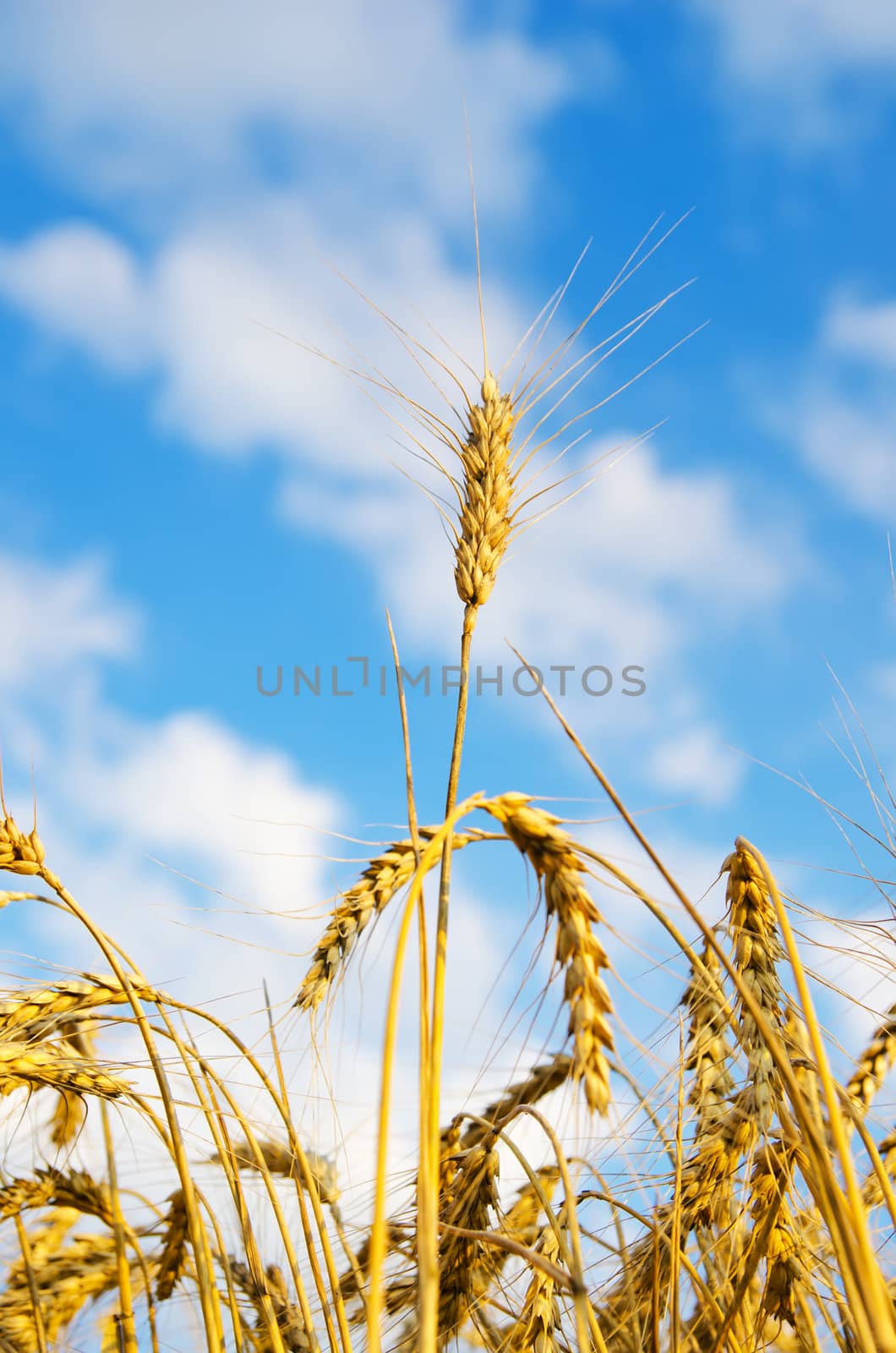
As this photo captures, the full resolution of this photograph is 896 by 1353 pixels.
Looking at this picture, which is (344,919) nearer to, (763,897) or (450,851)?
(450,851)

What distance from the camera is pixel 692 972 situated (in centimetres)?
191

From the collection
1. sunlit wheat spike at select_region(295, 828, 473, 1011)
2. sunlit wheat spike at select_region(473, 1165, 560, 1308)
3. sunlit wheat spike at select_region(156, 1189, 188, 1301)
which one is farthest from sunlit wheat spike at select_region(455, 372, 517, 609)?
sunlit wheat spike at select_region(156, 1189, 188, 1301)

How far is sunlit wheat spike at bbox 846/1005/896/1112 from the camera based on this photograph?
2479mm

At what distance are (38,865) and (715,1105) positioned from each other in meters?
1.42

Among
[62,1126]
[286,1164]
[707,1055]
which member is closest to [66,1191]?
[286,1164]

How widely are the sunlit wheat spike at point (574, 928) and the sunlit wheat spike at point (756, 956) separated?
28cm

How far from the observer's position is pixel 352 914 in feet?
5.79

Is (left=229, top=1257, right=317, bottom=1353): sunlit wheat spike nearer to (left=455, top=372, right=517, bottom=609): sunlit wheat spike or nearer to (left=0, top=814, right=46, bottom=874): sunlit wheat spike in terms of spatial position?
(left=0, top=814, right=46, bottom=874): sunlit wheat spike

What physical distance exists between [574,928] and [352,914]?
17.6 inches

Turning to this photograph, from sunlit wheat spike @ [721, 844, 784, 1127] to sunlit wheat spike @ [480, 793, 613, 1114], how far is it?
0.28 m

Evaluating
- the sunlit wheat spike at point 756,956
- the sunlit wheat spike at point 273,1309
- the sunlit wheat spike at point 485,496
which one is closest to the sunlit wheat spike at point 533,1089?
the sunlit wheat spike at point 273,1309

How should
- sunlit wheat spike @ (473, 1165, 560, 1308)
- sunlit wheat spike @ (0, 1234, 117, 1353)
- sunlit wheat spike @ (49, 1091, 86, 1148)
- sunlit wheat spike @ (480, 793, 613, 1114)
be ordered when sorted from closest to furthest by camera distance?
sunlit wheat spike @ (480, 793, 613, 1114) < sunlit wheat spike @ (473, 1165, 560, 1308) < sunlit wheat spike @ (0, 1234, 117, 1353) < sunlit wheat spike @ (49, 1091, 86, 1148)

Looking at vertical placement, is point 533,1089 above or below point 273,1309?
above

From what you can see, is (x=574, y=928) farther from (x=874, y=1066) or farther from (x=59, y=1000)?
(x=874, y=1066)
